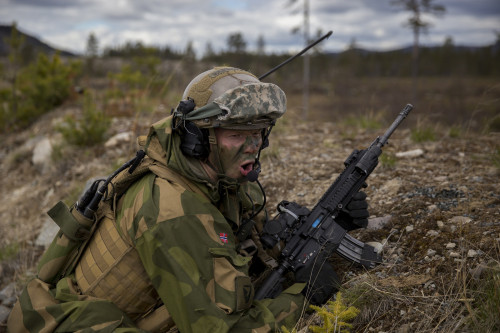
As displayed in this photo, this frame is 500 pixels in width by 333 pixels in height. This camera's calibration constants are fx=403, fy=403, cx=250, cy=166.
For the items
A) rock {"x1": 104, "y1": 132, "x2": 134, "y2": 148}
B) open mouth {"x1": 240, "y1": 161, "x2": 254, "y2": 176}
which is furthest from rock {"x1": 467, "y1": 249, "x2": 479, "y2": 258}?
rock {"x1": 104, "y1": 132, "x2": 134, "y2": 148}

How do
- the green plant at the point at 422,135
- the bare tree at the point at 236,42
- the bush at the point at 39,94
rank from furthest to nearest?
the bare tree at the point at 236,42, the bush at the point at 39,94, the green plant at the point at 422,135

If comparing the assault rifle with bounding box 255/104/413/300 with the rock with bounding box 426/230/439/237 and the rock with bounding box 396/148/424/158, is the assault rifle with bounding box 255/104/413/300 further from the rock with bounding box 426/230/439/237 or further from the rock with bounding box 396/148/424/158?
the rock with bounding box 396/148/424/158

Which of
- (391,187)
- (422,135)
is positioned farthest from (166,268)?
(422,135)

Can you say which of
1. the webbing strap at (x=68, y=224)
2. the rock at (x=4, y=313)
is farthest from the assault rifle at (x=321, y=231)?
the rock at (x=4, y=313)

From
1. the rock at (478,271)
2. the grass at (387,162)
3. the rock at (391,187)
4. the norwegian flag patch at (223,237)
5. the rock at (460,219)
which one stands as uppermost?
the grass at (387,162)

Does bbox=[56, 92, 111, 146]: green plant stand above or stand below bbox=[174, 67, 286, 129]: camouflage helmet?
below

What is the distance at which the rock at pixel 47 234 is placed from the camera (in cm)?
482

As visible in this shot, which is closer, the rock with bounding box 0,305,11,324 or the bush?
the rock with bounding box 0,305,11,324

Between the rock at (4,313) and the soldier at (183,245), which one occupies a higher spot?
the soldier at (183,245)

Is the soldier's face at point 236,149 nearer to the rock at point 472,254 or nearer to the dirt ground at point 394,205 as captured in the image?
the dirt ground at point 394,205

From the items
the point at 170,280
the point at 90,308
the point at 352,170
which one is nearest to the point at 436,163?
the point at 352,170

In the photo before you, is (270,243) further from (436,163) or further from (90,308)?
(436,163)

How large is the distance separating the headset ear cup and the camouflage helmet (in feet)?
0.13

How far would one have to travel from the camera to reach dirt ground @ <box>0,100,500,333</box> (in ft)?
7.82
